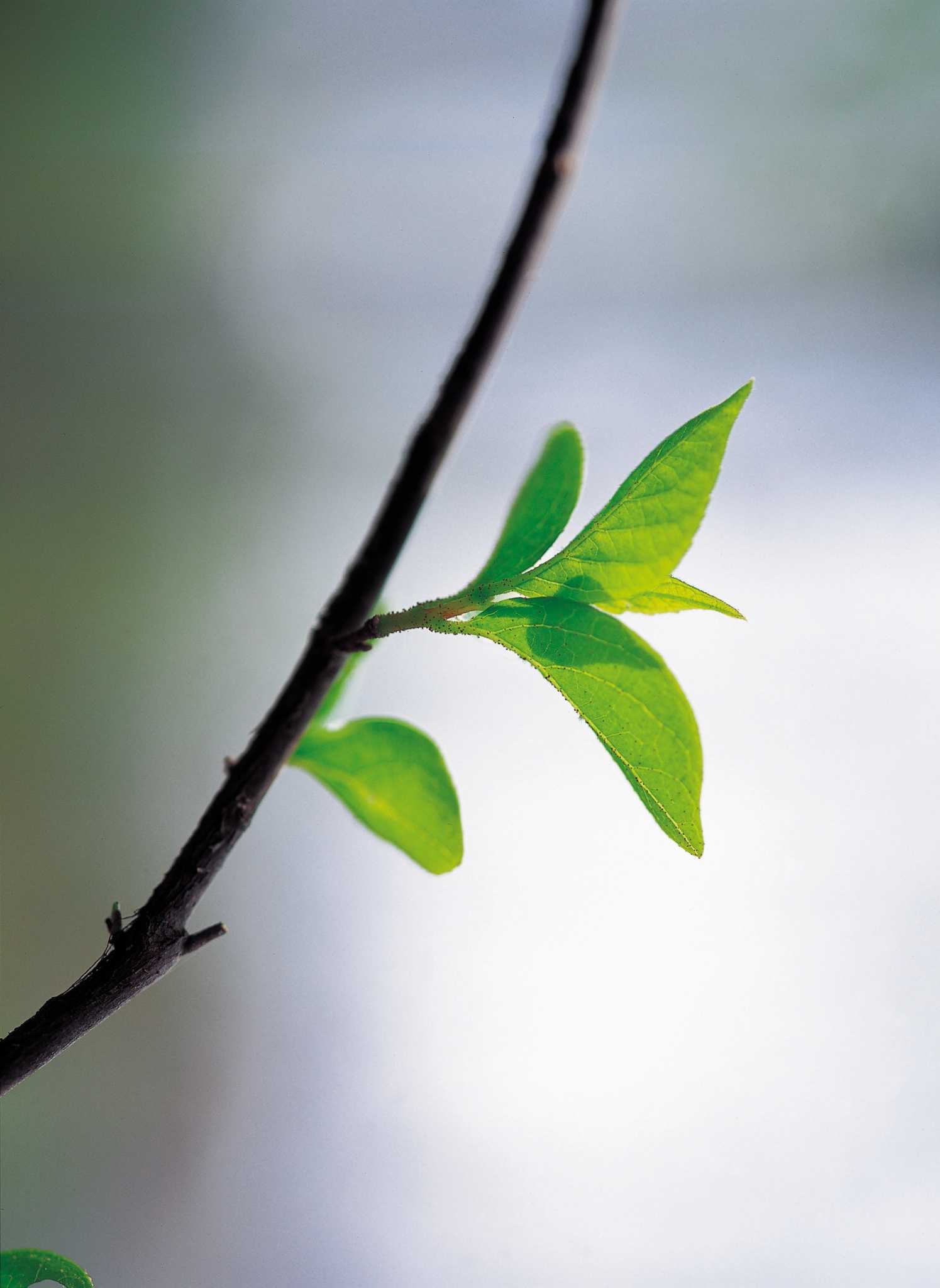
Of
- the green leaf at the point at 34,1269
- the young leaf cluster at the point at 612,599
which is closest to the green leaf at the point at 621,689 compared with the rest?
the young leaf cluster at the point at 612,599

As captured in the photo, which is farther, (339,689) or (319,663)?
(339,689)

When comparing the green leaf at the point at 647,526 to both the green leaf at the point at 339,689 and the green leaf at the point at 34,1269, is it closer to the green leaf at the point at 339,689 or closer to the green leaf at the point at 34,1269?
the green leaf at the point at 339,689

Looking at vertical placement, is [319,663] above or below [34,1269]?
above

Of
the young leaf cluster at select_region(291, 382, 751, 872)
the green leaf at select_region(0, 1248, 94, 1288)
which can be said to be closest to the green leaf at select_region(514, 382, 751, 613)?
the young leaf cluster at select_region(291, 382, 751, 872)

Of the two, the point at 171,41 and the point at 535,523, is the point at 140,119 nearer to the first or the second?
the point at 171,41

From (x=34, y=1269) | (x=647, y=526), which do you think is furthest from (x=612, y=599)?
(x=34, y=1269)

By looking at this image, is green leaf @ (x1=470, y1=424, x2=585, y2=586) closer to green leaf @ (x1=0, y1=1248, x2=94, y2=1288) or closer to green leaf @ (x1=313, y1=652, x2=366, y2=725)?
green leaf @ (x1=313, y1=652, x2=366, y2=725)

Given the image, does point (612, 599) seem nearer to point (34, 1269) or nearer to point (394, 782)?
point (394, 782)
